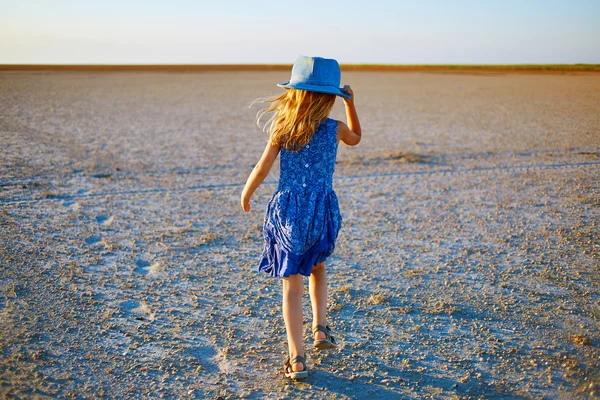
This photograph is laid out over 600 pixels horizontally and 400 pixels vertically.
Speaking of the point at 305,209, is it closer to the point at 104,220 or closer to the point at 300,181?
the point at 300,181

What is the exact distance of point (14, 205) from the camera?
5.19 meters

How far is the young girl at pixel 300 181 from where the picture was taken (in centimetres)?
239

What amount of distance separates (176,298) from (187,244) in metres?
0.98

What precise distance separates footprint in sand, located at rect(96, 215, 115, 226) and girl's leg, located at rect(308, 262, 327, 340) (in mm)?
A: 2646

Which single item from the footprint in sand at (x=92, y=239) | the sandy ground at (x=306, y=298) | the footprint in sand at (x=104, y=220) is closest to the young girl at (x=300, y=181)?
the sandy ground at (x=306, y=298)

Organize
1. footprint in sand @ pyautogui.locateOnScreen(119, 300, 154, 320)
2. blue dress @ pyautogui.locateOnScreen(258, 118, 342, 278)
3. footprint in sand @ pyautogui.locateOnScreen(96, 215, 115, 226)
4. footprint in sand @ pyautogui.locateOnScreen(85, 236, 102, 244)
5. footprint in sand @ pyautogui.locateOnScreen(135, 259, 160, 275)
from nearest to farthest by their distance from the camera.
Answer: blue dress @ pyautogui.locateOnScreen(258, 118, 342, 278) < footprint in sand @ pyautogui.locateOnScreen(119, 300, 154, 320) < footprint in sand @ pyautogui.locateOnScreen(135, 259, 160, 275) < footprint in sand @ pyautogui.locateOnScreen(85, 236, 102, 244) < footprint in sand @ pyautogui.locateOnScreen(96, 215, 115, 226)

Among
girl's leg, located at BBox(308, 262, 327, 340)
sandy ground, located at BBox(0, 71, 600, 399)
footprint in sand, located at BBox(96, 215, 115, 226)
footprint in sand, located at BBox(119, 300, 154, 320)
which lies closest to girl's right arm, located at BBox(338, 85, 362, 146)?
girl's leg, located at BBox(308, 262, 327, 340)

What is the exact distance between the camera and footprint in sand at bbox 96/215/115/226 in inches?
187

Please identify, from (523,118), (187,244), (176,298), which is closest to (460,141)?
(523,118)

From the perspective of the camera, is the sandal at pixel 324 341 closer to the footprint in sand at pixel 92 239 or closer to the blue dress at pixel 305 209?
the blue dress at pixel 305 209

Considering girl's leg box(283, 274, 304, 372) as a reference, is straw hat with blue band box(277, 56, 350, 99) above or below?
above

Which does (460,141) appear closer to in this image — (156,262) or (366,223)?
(366,223)

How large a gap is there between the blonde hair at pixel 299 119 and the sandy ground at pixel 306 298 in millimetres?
1075

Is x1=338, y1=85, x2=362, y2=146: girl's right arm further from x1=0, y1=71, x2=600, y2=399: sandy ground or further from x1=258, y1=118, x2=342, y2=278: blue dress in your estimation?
x1=0, y1=71, x2=600, y2=399: sandy ground
